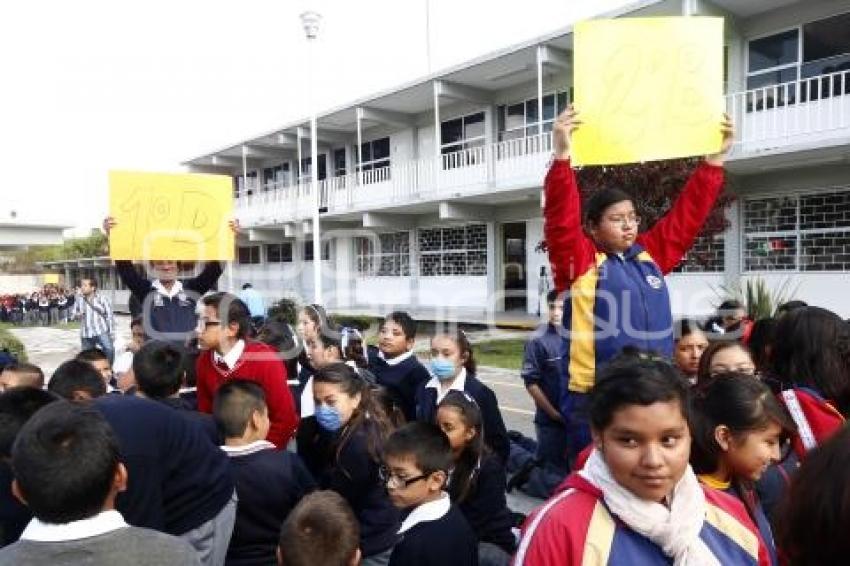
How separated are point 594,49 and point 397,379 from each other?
92.2 inches

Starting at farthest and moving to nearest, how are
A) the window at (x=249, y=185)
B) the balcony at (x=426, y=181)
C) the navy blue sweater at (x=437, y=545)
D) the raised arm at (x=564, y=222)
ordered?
1. the window at (x=249, y=185)
2. the balcony at (x=426, y=181)
3. the raised arm at (x=564, y=222)
4. the navy blue sweater at (x=437, y=545)

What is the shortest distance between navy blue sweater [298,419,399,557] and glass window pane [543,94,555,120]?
13283 mm

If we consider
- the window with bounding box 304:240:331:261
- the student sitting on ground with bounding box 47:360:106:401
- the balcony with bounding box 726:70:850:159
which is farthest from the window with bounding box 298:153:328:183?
the student sitting on ground with bounding box 47:360:106:401

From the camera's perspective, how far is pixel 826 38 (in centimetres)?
1069

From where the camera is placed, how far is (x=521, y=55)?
14.0 meters

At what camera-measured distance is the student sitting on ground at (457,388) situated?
11.9ft

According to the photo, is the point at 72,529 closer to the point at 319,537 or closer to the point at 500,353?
the point at 319,537

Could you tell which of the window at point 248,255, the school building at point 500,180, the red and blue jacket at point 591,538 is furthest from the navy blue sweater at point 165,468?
the window at point 248,255

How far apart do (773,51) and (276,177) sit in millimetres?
17581

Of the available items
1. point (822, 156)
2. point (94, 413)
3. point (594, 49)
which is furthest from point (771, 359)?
point (822, 156)

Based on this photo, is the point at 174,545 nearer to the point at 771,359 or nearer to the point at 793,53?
the point at 771,359

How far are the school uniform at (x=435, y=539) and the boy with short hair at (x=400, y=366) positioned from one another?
189 cm

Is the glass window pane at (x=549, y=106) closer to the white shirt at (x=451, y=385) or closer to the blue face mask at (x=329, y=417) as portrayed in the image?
the white shirt at (x=451, y=385)

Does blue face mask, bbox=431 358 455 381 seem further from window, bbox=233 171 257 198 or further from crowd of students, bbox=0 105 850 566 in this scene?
window, bbox=233 171 257 198
